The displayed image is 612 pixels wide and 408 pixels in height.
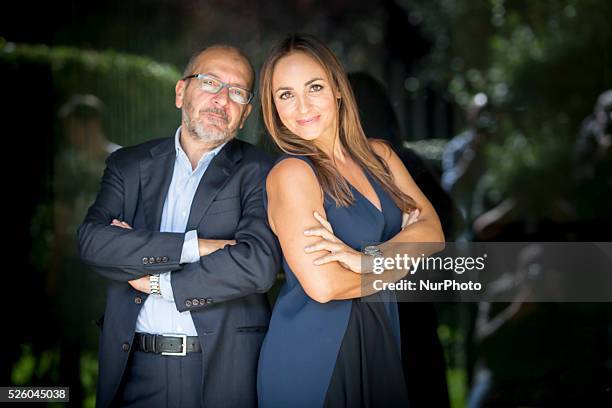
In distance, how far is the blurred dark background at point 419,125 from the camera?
427cm

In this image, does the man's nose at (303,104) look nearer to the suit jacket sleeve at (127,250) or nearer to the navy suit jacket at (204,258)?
the navy suit jacket at (204,258)

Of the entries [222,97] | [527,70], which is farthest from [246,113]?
[527,70]

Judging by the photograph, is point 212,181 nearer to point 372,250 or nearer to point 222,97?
point 222,97

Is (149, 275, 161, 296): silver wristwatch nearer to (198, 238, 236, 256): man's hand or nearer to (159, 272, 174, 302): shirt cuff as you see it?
(159, 272, 174, 302): shirt cuff

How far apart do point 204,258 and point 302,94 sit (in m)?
0.81

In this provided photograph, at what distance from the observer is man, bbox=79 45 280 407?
320cm

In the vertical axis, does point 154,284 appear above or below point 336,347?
above

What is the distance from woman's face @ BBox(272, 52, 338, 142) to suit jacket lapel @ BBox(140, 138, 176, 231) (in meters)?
0.62

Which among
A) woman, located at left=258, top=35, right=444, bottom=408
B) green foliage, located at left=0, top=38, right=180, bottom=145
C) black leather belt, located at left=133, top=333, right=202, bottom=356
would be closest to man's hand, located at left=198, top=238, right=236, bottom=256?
woman, located at left=258, top=35, right=444, bottom=408

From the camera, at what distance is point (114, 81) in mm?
4387

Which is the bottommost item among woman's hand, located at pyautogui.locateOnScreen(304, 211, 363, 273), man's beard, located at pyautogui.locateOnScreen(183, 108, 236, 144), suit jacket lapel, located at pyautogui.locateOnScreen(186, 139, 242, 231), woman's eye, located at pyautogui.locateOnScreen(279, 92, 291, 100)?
woman's hand, located at pyautogui.locateOnScreen(304, 211, 363, 273)

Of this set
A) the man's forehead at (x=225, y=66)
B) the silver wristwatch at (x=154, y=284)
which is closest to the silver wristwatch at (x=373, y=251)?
the silver wristwatch at (x=154, y=284)

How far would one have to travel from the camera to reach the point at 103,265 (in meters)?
3.23

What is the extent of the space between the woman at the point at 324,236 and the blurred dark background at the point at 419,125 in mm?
885
